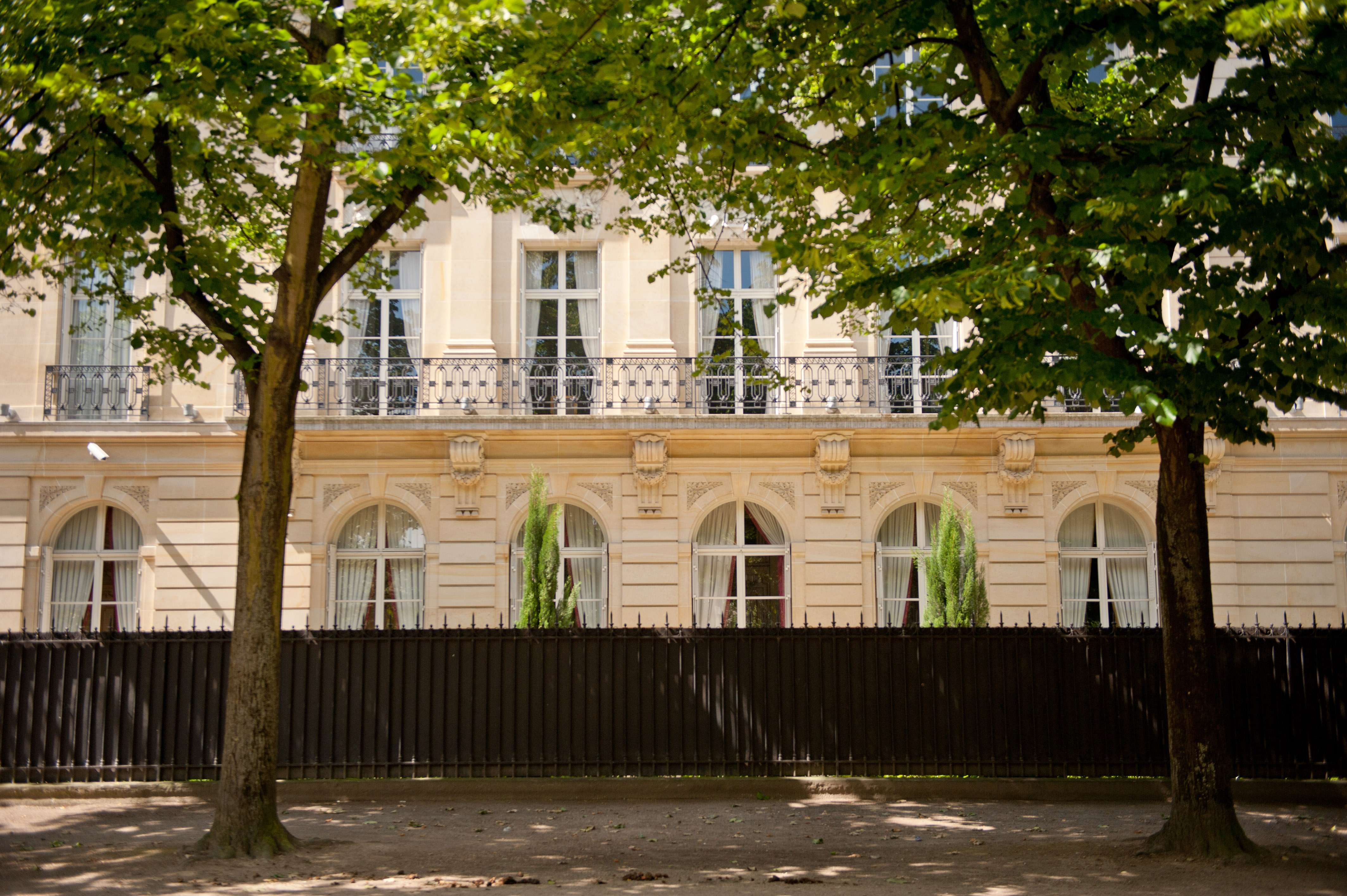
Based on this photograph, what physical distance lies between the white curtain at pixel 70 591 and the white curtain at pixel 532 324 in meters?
7.49

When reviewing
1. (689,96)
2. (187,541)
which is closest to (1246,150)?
(689,96)

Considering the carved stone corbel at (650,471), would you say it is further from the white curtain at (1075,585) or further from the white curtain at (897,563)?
the white curtain at (1075,585)

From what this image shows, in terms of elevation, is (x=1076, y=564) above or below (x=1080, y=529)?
below

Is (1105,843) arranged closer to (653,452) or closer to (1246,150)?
→ (1246,150)

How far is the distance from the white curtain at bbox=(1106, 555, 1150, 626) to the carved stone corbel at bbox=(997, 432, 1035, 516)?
5.85ft

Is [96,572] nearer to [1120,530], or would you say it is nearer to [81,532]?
[81,532]

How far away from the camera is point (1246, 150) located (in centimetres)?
848

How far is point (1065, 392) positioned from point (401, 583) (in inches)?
408

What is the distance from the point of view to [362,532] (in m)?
19.6

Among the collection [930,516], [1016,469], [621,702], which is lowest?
[621,702]

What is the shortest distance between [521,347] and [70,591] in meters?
7.89

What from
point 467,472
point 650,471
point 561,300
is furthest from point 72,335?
point 650,471

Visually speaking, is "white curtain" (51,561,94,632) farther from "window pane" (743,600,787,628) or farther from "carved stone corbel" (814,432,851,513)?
"carved stone corbel" (814,432,851,513)

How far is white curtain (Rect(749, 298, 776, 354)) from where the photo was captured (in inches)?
779
